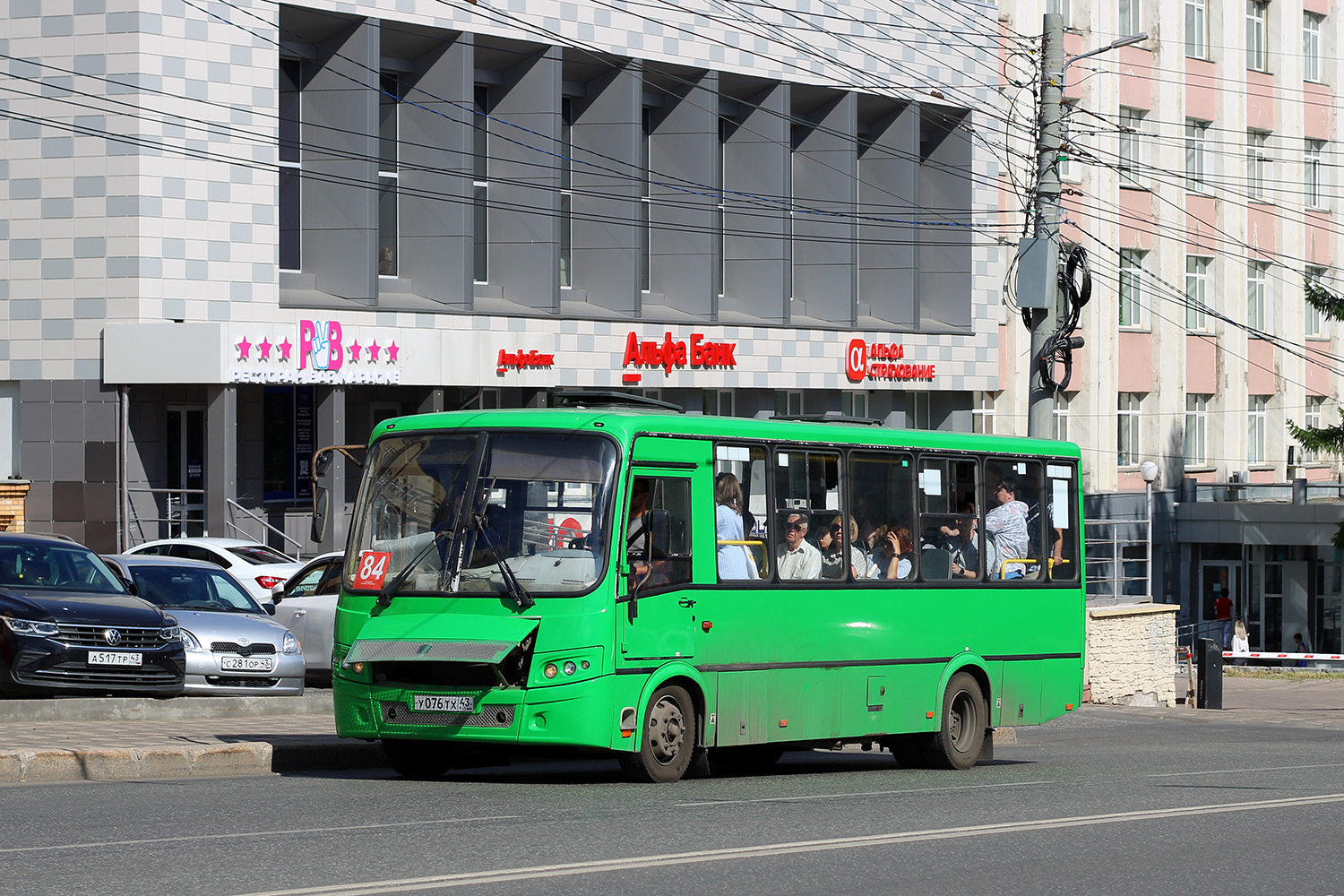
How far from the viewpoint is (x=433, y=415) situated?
14.3 metres

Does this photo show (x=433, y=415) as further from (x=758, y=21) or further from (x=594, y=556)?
(x=758, y=21)

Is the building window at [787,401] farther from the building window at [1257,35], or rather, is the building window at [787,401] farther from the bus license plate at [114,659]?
the bus license plate at [114,659]

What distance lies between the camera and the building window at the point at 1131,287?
5350 cm

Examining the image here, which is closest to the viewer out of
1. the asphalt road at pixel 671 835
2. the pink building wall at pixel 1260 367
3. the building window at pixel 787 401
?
the asphalt road at pixel 671 835

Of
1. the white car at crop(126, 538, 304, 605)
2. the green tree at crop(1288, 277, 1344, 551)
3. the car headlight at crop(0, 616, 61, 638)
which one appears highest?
the green tree at crop(1288, 277, 1344, 551)

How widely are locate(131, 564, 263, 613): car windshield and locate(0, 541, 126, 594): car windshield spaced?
51.9 inches

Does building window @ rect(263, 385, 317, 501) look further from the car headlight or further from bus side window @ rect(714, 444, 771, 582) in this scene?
bus side window @ rect(714, 444, 771, 582)

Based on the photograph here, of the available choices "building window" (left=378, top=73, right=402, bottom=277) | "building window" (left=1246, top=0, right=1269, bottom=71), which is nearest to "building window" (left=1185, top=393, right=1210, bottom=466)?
"building window" (left=1246, top=0, right=1269, bottom=71)

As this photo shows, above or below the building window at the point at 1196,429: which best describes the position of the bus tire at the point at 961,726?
below

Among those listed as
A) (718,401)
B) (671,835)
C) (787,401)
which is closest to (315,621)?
(671,835)

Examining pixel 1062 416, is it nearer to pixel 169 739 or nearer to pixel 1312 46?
pixel 1312 46

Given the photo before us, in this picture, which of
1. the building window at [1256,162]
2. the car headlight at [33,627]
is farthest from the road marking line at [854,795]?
the building window at [1256,162]

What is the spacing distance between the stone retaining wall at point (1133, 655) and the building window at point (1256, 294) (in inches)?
1067

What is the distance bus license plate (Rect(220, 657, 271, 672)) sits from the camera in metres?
19.2
